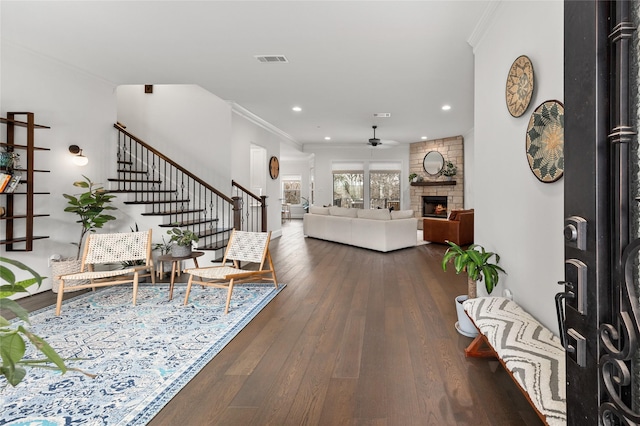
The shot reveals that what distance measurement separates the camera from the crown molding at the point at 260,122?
660cm

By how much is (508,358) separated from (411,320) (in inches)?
56.5

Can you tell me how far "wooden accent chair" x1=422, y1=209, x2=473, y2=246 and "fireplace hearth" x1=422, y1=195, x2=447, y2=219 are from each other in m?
2.68

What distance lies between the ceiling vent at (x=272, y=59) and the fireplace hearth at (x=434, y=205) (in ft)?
24.3

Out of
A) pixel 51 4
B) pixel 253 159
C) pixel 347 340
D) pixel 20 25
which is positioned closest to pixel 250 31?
pixel 51 4

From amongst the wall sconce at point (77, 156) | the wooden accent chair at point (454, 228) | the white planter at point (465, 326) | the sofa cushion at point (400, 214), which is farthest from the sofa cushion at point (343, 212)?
the wall sconce at point (77, 156)

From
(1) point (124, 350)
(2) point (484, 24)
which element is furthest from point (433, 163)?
(1) point (124, 350)

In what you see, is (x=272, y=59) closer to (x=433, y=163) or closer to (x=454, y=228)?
(x=454, y=228)

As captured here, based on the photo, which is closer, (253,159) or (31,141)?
(31,141)

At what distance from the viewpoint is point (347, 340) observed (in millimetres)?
2695

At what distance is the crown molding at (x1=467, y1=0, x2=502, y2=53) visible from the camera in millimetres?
2889

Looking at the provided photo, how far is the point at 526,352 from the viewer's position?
5.55 ft

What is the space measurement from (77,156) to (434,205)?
9.19 m

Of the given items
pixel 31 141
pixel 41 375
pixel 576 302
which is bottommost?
pixel 41 375

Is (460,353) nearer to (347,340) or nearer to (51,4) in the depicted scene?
(347,340)
